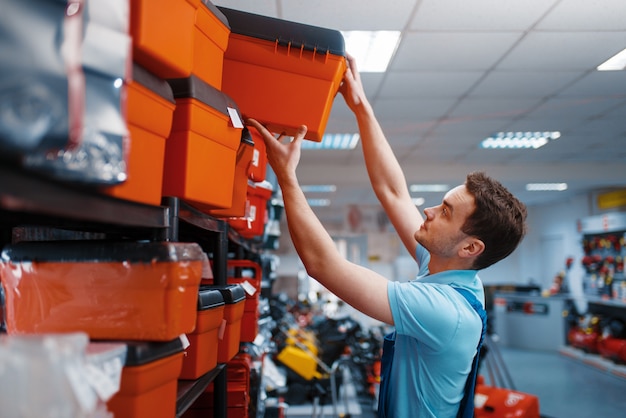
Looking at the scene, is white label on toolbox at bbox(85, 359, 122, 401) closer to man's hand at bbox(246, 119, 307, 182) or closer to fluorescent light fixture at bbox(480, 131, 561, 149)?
man's hand at bbox(246, 119, 307, 182)

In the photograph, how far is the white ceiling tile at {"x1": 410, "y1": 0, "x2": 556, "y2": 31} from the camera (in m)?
3.10

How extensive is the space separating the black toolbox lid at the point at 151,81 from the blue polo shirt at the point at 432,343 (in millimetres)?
895

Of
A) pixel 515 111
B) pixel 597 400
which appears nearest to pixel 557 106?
pixel 515 111

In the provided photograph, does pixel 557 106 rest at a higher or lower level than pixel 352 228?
higher

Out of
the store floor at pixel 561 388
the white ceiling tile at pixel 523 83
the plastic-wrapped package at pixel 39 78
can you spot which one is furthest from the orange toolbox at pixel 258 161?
the white ceiling tile at pixel 523 83

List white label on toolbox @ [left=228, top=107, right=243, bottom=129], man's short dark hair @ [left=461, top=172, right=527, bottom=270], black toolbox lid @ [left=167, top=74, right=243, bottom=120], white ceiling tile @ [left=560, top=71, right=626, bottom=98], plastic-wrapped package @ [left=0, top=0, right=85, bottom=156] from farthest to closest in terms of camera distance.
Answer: white ceiling tile @ [left=560, top=71, right=626, bottom=98] < man's short dark hair @ [left=461, top=172, right=527, bottom=270] < white label on toolbox @ [left=228, top=107, right=243, bottom=129] < black toolbox lid @ [left=167, top=74, right=243, bottom=120] < plastic-wrapped package @ [left=0, top=0, right=85, bottom=156]

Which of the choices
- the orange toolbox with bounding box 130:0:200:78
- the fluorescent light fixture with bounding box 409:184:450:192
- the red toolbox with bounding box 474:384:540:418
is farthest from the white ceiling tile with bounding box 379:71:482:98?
the fluorescent light fixture with bounding box 409:184:450:192

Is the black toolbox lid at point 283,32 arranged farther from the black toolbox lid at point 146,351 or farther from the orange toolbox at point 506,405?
the orange toolbox at point 506,405

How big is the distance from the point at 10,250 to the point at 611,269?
10.4 metres

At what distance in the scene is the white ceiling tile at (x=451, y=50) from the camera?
359cm

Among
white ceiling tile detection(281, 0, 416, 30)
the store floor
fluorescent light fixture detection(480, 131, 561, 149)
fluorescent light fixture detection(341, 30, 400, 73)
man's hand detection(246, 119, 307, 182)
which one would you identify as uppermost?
fluorescent light fixture detection(480, 131, 561, 149)

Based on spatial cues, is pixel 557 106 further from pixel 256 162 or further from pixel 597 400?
pixel 256 162

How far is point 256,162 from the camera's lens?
6.74 ft

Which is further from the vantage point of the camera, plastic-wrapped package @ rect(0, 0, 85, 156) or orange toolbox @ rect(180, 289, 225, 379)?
orange toolbox @ rect(180, 289, 225, 379)
